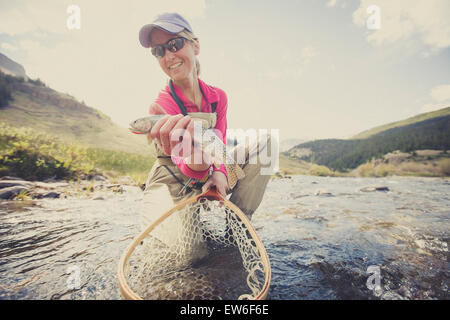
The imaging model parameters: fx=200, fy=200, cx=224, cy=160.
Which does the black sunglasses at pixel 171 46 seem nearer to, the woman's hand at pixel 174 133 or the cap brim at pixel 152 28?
the cap brim at pixel 152 28

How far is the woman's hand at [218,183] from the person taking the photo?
2.26m

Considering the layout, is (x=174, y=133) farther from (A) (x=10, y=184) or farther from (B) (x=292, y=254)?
(A) (x=10, y=184)

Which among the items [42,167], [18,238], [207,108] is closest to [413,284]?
[207,108]

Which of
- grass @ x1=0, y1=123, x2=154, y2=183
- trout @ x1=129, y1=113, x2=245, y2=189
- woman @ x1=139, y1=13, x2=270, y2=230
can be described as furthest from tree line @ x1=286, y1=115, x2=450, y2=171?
grass @ x1=0, y1=123, x2=154, y2=183

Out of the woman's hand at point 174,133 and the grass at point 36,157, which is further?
the grass at point 36,157

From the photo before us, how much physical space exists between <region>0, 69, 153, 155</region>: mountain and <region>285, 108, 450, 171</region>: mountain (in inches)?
2365

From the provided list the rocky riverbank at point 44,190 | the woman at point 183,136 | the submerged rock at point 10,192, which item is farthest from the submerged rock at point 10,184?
the woman at point 183,136

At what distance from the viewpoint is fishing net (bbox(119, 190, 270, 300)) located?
5.38ft

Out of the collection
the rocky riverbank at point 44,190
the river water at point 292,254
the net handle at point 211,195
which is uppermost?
the net handle at point 211,195

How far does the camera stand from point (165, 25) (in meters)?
2.33

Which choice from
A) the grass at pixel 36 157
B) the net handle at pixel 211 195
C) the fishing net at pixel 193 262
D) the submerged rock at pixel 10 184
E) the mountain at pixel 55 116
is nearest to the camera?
the fishing net at pixel 193 262

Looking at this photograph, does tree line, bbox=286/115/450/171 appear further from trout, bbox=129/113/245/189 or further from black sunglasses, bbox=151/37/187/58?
black sunglasses, bbox=151/37/187/58

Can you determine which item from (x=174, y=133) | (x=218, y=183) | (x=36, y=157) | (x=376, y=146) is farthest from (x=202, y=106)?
(x=376, y=146)

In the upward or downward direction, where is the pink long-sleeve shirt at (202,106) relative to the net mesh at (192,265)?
upward
